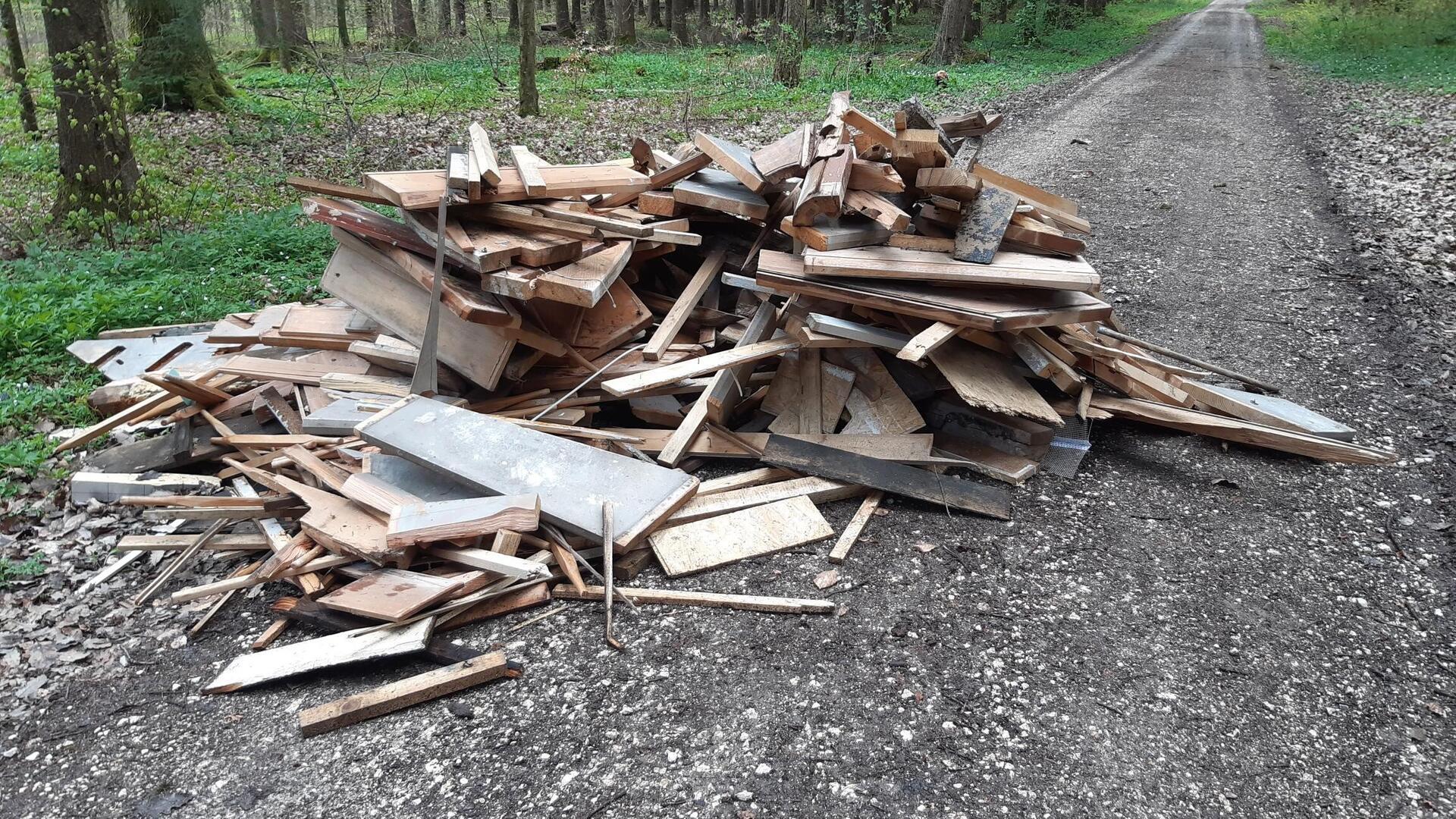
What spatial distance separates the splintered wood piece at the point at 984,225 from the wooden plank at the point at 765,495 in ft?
4.63

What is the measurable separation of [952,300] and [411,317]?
2.99 metres

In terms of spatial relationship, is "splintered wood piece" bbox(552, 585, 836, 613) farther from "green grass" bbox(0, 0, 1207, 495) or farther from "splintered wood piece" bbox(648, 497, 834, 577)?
"green grass" bbox(0, 0, 1207, 495)

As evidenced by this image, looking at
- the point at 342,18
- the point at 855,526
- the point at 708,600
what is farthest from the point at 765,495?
the point at 342,18

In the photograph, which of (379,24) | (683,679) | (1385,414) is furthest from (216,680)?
(379,24)

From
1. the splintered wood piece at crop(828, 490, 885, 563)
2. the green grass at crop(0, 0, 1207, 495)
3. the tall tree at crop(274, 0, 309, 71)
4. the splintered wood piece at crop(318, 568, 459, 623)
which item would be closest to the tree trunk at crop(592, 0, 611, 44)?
the green grass at crop(0, 0, 1207, 495)

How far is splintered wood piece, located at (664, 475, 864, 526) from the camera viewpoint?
3.85 metres

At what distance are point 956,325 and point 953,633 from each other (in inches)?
63.5

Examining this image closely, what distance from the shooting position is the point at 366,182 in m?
4.65

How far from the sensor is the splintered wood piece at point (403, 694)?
278 centimetres

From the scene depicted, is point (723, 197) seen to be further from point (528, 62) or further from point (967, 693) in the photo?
point (528, 62)

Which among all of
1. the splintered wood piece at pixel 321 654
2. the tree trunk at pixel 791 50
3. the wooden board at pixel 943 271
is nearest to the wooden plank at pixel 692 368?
the wooden board at pixel 943 271

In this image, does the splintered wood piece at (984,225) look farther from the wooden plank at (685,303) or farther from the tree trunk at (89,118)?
the tree trunk at (89,118)

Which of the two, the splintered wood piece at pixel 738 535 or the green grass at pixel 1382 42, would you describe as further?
the green grass at pixel 1382 42

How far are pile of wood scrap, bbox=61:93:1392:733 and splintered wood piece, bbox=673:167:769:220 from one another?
0.02m
